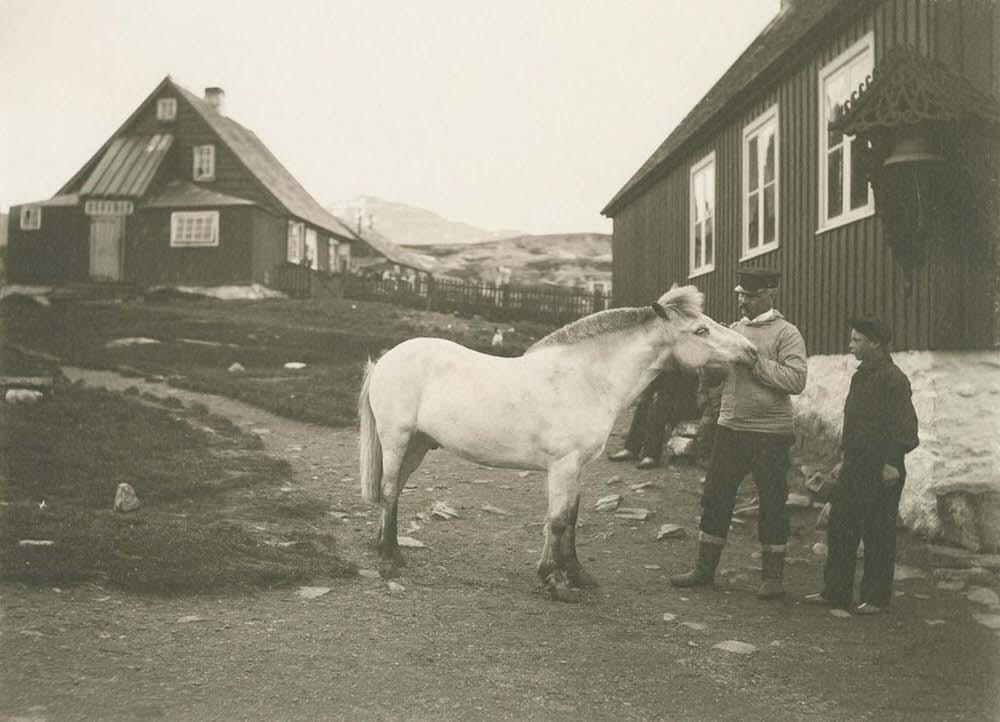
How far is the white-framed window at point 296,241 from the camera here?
1224 inches

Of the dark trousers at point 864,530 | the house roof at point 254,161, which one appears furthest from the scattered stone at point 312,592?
the house roof at point 254,161

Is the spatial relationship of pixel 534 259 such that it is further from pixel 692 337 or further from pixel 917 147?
pixel 692 337

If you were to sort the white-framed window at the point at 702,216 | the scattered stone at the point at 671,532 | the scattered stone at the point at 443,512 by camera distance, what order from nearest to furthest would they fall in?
the scattered stone at the point at 671,532 → the scattered stone at the point at 443,512 → the white-framed window at the point at 702,216

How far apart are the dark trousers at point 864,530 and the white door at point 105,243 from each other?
26.2 metres

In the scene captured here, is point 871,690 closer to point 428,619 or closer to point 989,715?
point 989,715

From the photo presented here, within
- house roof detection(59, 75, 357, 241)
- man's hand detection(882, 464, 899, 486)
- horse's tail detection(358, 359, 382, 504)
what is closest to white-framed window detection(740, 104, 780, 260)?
man's hand detection(882, 464, 899, 486)

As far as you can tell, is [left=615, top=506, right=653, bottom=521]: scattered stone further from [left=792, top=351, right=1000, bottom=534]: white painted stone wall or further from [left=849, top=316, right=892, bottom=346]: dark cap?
[left=849, top=316, right=892, bottom=346]: dark cap

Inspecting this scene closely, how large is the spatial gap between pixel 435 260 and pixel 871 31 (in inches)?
1478

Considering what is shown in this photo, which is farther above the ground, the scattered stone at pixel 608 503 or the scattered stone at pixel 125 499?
the scattered stone at pixel 125 499

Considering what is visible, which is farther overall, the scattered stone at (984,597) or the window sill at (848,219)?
the window sill at (848,219)

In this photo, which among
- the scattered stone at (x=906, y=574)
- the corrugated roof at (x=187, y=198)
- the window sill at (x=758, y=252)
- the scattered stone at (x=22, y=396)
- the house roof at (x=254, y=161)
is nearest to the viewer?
the scattered stone at (x=906, y=574)

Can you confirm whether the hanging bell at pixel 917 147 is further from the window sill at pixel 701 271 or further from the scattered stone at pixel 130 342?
the scattered stone at pixel 130 342

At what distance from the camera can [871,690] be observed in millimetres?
4133

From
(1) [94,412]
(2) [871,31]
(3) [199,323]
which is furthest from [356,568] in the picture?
(3) [199,323]
